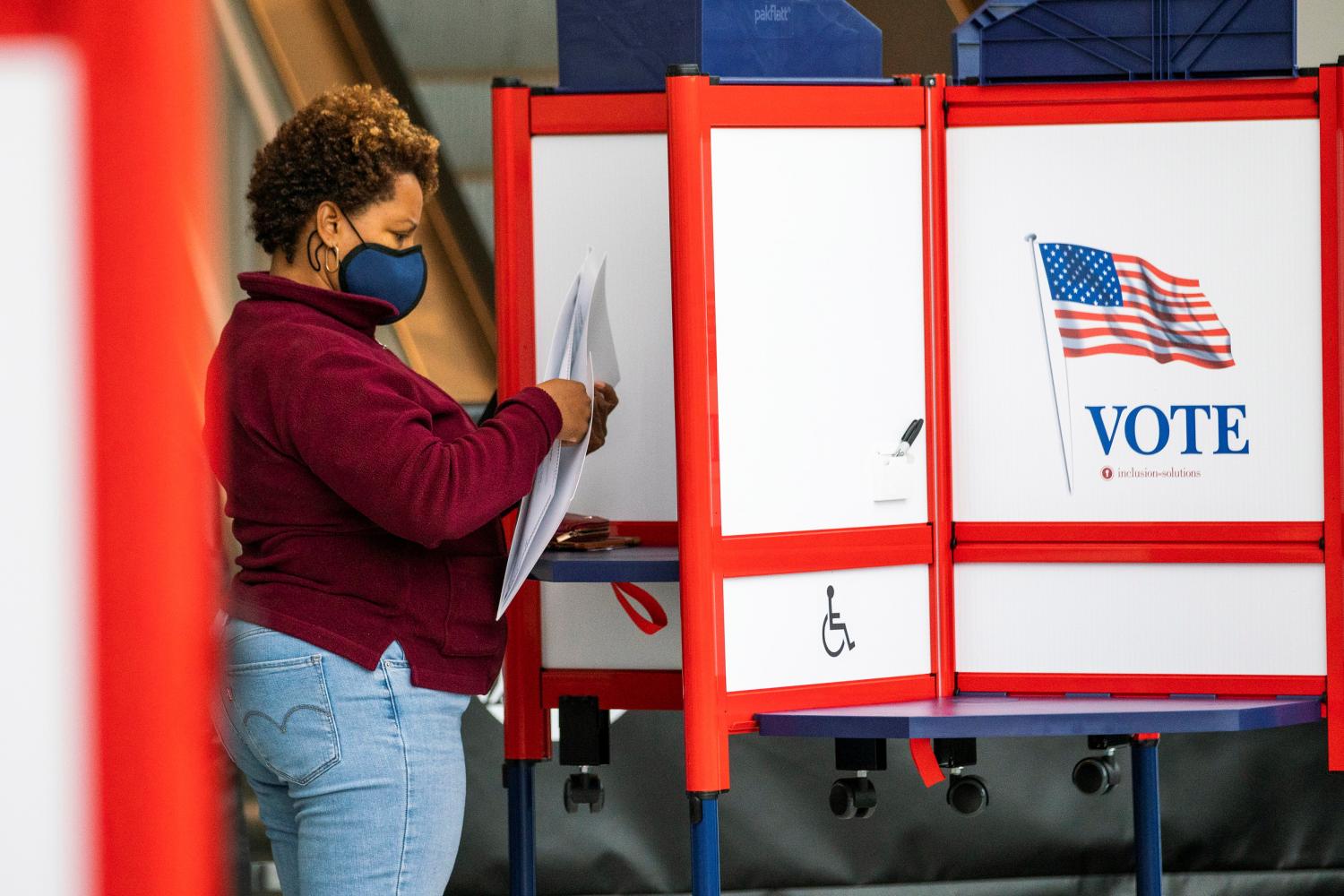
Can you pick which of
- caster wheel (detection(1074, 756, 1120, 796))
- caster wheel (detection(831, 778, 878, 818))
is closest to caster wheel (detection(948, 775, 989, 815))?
caster wheel (detection(831, 778, 878, 818))

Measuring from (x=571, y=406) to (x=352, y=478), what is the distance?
1.12 feet

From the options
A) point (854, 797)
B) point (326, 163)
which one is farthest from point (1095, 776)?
point (326, 163)

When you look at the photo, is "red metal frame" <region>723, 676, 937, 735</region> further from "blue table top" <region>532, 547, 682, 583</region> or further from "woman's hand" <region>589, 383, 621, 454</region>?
"woman's hand" <region>589, 383, 621, 454</region>

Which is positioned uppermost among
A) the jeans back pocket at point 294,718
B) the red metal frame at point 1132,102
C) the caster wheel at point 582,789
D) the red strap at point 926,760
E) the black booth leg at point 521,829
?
the red metal frame at point 1132,102

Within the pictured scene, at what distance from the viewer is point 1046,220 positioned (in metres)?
1.92

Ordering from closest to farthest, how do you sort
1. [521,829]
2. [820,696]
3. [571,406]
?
[571,406], [820,696], [521,829]

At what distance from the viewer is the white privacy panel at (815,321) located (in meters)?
1.84

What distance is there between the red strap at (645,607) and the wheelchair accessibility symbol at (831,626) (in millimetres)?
277

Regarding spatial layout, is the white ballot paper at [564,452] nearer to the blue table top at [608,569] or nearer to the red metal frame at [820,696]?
the blue table top at [608,569]

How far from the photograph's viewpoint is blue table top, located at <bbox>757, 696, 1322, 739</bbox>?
1781 millimetres

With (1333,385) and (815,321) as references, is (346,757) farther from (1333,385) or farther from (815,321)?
(1333,385)

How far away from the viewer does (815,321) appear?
1.88 meters

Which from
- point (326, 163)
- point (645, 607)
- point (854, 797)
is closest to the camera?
point (326, 163)

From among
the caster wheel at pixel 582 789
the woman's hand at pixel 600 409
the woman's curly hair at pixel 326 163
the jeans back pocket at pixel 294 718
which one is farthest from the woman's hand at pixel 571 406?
the caster wheel at pixel 582 789
